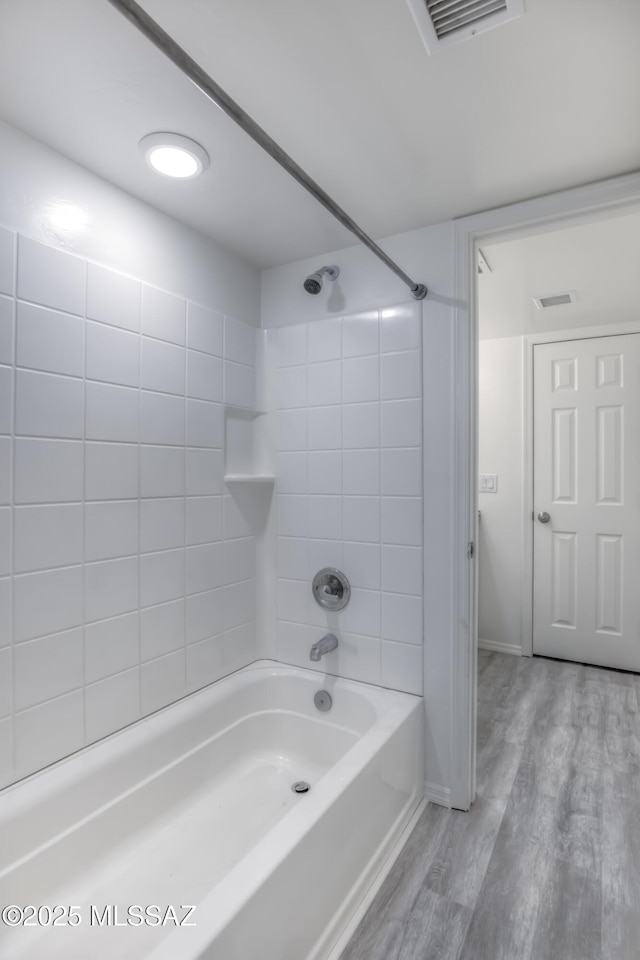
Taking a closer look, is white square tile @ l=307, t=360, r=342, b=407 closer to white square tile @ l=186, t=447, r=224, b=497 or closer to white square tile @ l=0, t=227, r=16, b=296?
white square tile @ l=186, t=447, r=224, b=497

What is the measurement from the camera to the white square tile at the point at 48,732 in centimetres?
132

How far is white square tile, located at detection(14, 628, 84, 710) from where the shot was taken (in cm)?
132

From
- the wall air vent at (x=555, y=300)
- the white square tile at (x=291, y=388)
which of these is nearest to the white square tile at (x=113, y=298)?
the white square tile at (x=291, y=388)

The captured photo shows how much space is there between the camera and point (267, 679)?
2.04 m

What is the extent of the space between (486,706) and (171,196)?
2717mm

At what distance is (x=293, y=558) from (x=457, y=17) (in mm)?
1740

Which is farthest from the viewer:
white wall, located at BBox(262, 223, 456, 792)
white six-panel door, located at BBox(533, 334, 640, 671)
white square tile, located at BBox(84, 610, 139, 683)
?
white six-panel door, located at BBox(533, 334, 640, 671)

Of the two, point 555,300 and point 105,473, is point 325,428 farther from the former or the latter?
point 555,300

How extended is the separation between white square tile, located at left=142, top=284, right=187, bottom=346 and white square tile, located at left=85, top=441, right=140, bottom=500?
415mm

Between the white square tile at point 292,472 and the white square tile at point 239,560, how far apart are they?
0.28m

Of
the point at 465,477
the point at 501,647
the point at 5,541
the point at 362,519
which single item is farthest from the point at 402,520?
the point at 501,647

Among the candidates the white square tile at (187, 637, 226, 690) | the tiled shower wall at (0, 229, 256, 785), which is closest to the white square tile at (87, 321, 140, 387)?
the tiled shower wall at (0, 229, 256, 785)

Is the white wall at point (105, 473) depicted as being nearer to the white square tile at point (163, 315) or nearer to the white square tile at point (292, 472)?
the white square tile at point (163, 315)

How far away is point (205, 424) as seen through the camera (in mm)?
1902
